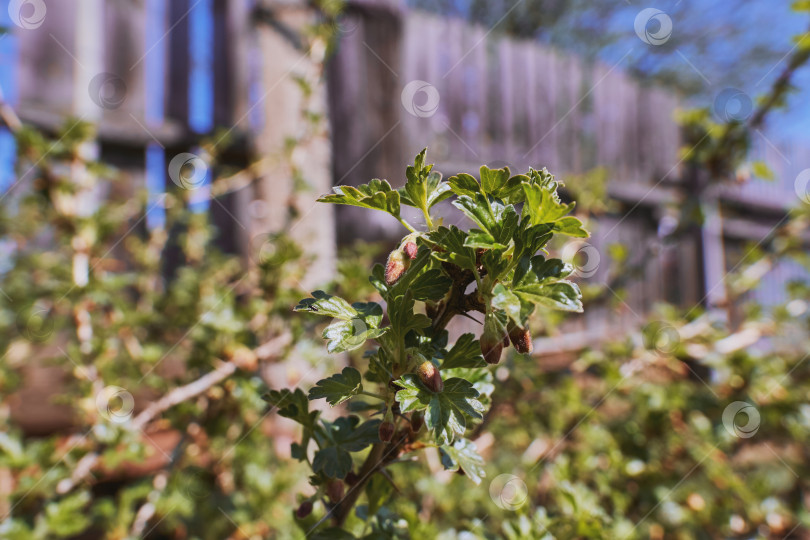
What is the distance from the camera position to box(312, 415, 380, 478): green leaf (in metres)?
0.40

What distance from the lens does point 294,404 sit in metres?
0.44

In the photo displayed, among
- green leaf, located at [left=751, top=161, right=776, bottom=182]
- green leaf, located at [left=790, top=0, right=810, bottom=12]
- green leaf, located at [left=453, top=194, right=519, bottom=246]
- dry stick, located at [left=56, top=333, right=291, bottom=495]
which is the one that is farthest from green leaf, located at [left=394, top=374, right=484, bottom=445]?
green leaf, located at [left=751, top=161, right=776, bottom=182]

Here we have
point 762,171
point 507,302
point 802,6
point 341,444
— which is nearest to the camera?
point 507,302

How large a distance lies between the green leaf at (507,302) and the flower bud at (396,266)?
6 cm

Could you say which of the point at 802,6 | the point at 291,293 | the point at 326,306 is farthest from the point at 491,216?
the point at 802,6

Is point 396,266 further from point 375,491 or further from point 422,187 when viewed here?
point 375,491

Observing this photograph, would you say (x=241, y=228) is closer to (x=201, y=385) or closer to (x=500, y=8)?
(x=201, y=385)

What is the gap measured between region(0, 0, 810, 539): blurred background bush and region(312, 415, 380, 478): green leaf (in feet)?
0.24

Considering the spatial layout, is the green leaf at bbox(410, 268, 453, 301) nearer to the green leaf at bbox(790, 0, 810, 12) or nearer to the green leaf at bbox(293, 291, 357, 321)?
the green leaf at bbox(293, 291, 357, 321)

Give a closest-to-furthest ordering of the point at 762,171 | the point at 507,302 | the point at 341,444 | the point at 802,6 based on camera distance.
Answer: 1. the point at 507,302
2. the point at 341,444
3. the point at 802,6
4. the point at 762,171

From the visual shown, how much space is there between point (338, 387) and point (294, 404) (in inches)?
3.7

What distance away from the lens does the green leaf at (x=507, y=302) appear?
0.99 feet

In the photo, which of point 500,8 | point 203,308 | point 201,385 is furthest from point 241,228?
point 500,8

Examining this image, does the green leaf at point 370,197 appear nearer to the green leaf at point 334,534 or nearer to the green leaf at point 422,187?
the green leaf at point 422,187
